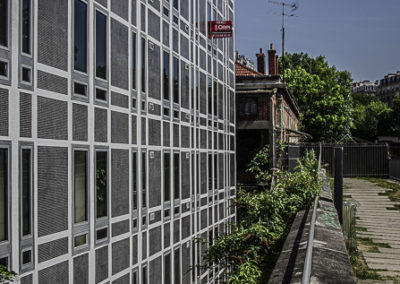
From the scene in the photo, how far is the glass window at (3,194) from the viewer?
6.93 m

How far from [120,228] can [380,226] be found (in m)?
5.85

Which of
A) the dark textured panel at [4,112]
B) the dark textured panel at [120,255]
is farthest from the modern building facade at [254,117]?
the dark textured panel at [4,112]

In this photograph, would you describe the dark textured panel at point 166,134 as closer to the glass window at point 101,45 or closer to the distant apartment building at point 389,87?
the glass window at point 101,45

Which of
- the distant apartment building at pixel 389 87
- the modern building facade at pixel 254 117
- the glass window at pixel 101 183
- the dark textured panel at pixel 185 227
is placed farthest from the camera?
the distant apartment building at pixel 389 87

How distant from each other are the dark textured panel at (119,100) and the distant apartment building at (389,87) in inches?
5058

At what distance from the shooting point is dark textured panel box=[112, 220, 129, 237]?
1055cm

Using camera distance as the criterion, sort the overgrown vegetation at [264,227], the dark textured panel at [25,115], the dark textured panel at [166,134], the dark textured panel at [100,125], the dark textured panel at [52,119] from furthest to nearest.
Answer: the dark textured panel at [166,134]
the dark textured panel at [100,125]
the dark textured panel at [52,119]
the overgrown vegetation at [264,227]
the dark textured panel at [25,115]

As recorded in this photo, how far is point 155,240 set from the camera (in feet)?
42.4

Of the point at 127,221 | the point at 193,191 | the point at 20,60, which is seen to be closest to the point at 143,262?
the point at 127,221

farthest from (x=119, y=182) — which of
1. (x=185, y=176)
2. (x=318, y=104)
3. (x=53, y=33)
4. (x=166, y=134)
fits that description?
(x=318, y=104)

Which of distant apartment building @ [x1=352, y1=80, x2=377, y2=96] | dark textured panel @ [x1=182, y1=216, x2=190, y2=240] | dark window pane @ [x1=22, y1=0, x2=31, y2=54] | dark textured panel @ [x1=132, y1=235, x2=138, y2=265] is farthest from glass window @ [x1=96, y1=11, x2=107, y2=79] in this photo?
distant apartment building @ [x1=352, y1=80, x2=377, y2=96]

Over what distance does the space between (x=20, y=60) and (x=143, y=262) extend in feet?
21.3

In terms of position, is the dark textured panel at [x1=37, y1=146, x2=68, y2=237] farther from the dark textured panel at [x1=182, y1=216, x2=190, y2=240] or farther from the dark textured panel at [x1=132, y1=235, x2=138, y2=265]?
the dark textured panel at [x1=182, y1=216, x2=190, y2=240]

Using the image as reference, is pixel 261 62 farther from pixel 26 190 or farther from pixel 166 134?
pixel 26 190
